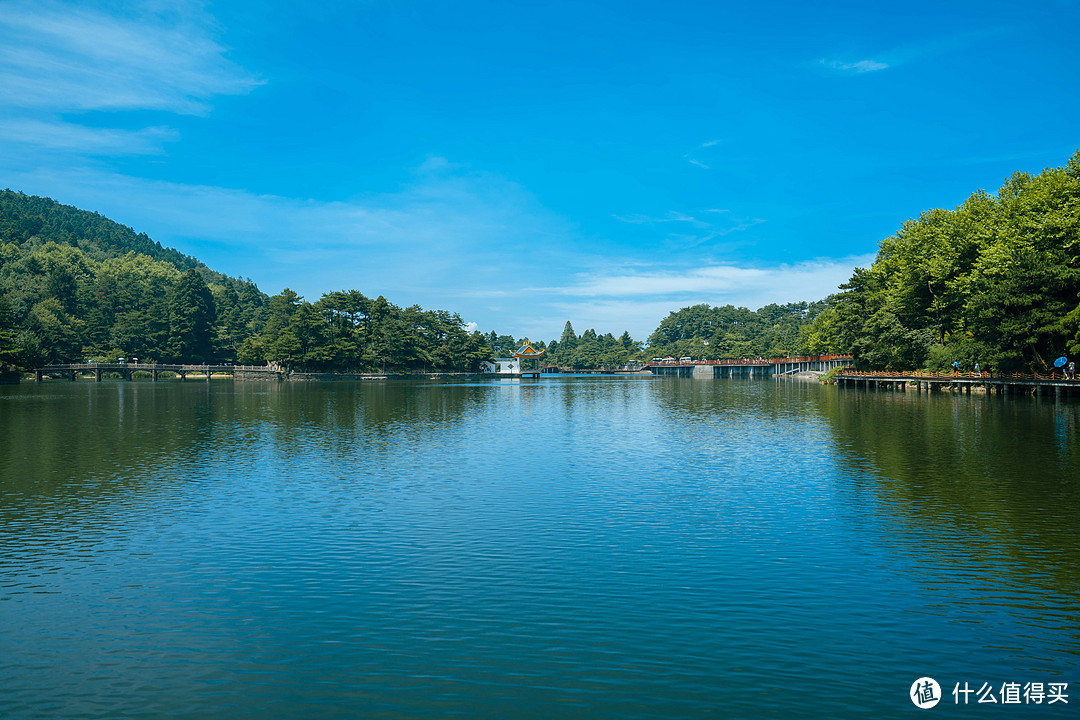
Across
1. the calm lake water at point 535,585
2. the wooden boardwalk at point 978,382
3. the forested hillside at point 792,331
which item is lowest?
the calm lake water at point 535,585

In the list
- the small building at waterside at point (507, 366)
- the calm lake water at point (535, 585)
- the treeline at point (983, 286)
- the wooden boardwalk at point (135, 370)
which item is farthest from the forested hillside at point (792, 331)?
the calm lake water at point (535, 585)

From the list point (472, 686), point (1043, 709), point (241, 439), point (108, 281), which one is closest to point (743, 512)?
point (1043, 709)

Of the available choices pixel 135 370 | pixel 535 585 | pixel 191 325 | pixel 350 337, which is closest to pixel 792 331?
pixel 350 337

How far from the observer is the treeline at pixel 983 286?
176ft

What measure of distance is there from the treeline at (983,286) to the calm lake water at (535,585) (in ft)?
114

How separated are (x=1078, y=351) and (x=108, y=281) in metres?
172

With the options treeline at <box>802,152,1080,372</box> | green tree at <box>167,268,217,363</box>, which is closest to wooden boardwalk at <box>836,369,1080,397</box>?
treeline at <box>802,152,1080,372</box>

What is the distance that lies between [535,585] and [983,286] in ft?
210

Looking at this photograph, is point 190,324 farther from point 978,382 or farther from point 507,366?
point 978,382

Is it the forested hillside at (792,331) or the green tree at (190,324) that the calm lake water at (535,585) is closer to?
the forested hillside at (792,331)

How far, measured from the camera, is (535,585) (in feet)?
40.0

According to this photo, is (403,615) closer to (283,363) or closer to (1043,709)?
(1043,709)

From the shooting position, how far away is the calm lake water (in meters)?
8.31

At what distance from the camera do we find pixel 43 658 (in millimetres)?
9281
